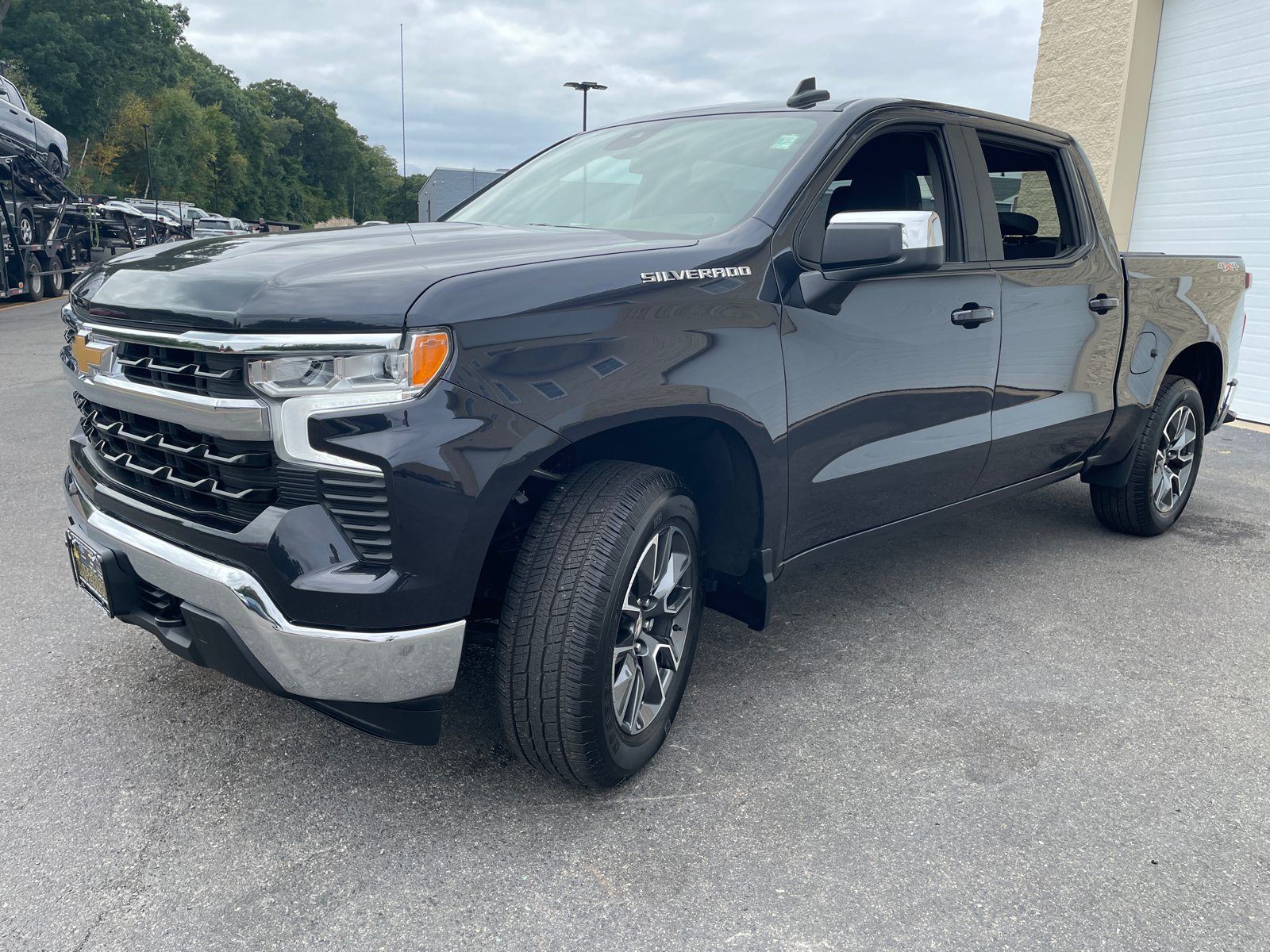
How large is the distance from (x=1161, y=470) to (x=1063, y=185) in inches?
59.3

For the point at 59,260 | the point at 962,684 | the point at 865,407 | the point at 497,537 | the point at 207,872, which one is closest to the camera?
the point at 207,872

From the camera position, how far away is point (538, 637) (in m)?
2.23

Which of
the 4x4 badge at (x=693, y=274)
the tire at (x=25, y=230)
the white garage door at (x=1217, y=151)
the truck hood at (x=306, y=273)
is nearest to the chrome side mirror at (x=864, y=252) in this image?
the 4x4 badge at (x=693, y=274)

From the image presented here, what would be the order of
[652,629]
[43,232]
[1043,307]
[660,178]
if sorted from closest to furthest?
[652,629], [660,178], [1043,307], [43,232]

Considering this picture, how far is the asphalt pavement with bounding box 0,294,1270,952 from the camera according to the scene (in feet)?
6.68

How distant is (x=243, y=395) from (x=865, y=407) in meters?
1.76

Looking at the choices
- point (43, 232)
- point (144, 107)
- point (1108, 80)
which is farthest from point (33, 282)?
point (144, 107)

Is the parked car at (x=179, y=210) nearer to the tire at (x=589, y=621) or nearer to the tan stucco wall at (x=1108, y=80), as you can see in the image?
the tan stucco wall at (x=1108, y=80)

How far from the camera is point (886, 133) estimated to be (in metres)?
3.21

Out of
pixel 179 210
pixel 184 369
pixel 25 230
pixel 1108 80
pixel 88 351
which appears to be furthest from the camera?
pixel 179 210

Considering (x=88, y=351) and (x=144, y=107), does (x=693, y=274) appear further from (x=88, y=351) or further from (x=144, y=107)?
(x=144, y=107)

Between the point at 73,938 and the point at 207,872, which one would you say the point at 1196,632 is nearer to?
the point at 207,872

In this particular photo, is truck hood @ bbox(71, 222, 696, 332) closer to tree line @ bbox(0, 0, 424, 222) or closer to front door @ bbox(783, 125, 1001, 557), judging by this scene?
front door @ bbox(783, 125, 1001, 557)

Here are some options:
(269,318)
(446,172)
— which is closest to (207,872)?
(269,318)
